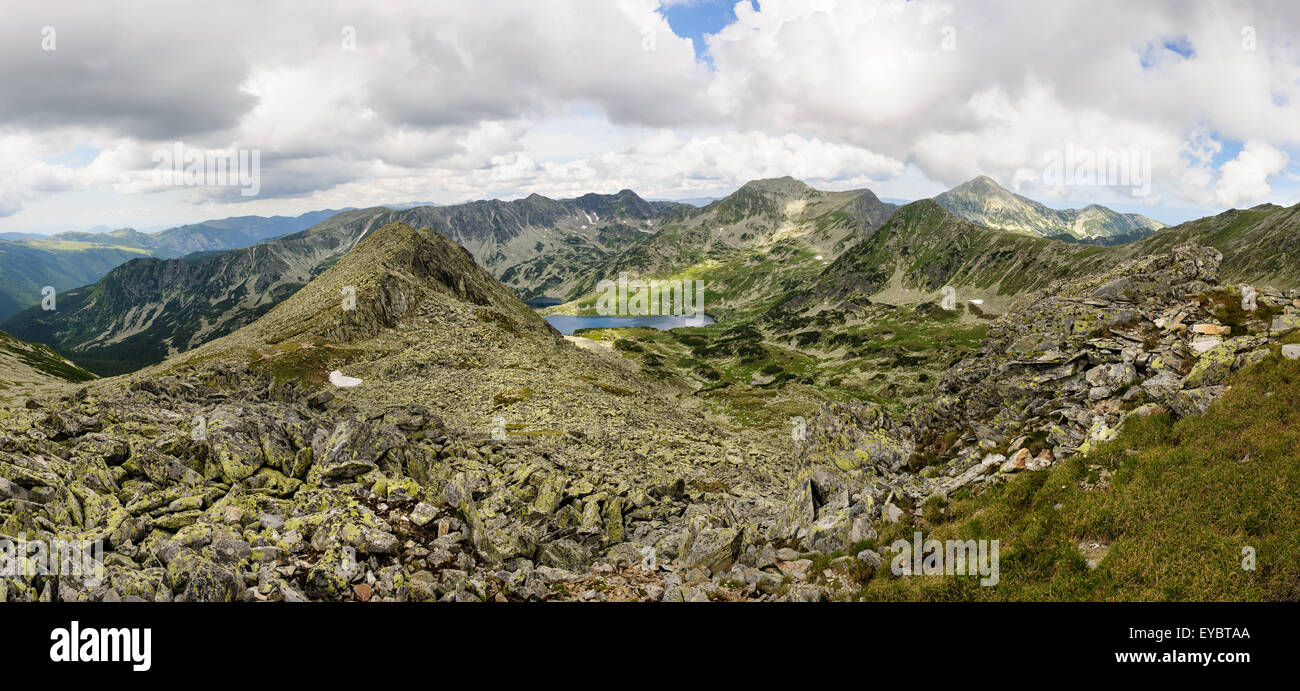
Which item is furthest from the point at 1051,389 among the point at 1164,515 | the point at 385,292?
the point at 385,292

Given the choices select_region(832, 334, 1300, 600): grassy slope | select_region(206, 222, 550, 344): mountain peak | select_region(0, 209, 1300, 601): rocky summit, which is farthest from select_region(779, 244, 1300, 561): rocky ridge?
select_region(206, 222, 550, 344): mountain peak

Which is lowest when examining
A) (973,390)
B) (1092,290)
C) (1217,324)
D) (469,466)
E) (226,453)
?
(469,466)

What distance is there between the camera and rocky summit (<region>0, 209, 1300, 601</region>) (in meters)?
16.9

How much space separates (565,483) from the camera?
98.3ft

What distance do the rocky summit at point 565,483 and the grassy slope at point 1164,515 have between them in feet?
3.44

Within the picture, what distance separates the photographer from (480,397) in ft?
222

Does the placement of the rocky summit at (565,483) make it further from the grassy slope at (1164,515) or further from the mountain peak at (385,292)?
the mountain peak at (385,292)

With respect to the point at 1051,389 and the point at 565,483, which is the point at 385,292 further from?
the point at 1051,389

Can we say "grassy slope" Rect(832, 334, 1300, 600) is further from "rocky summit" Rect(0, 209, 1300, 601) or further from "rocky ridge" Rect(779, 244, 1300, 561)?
"rocky ridge" Rect(779, 244, 1300, 561)

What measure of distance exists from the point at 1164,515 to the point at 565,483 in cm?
2515

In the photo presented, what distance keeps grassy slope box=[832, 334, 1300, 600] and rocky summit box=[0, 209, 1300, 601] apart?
105cm
